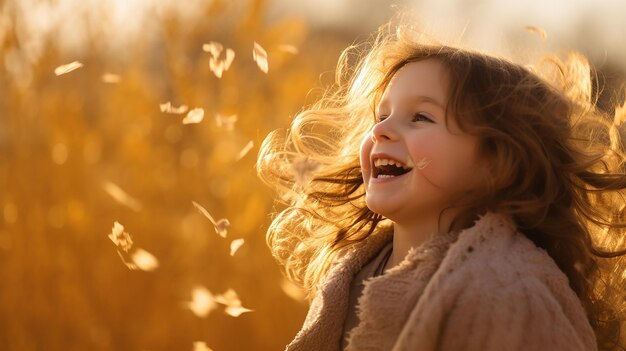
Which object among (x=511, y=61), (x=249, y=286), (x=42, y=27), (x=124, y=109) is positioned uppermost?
(x=511, y=61)

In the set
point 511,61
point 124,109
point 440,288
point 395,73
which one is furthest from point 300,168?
point 124,109

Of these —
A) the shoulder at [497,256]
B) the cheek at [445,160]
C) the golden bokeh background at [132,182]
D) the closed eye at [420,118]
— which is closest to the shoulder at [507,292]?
the shoulder at [497,256]

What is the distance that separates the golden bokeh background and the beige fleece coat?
0.96m

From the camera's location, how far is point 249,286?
262cm

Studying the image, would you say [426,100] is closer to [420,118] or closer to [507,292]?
[420,118]

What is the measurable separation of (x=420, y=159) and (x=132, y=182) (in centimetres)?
137

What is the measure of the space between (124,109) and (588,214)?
1421 millimetres

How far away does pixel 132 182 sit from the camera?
280cm

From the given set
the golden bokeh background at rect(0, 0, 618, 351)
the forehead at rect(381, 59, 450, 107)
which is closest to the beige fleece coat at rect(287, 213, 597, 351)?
the forehead at rect(381, 59, 450, 107)

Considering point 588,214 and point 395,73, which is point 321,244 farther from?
point 588,214

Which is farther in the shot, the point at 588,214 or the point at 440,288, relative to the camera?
the point at 588,214

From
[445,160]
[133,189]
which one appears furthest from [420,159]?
[133,189]

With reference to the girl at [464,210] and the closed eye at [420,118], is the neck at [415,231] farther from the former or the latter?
the closed eye at [420,118]

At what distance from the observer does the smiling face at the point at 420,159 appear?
1.64 meters
